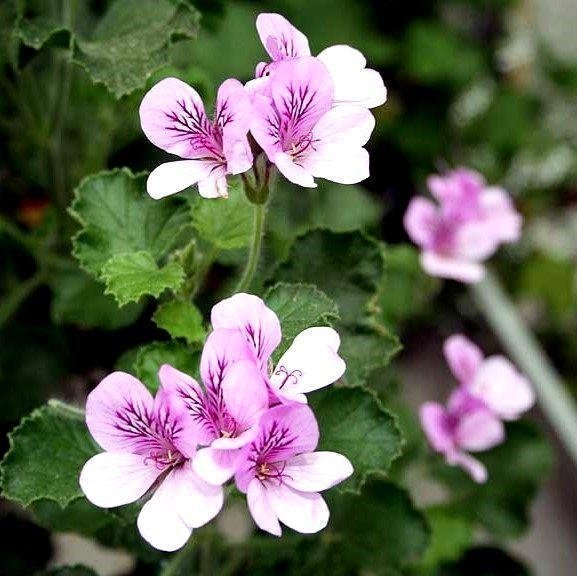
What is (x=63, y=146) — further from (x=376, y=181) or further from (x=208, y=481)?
(x=376, y=181)

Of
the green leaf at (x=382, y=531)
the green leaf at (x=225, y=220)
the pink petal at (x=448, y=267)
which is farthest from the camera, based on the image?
the pink petal at (x=448, y=267)

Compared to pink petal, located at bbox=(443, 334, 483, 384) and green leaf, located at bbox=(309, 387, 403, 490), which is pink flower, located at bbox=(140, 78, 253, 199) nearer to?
green leaf, located at bbox=(309, 387, 403, 490)

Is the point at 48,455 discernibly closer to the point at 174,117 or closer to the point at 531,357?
the point at 174,117

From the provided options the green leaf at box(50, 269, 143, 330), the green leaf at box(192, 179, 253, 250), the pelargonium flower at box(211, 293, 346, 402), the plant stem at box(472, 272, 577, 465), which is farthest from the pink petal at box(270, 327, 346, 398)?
the plant stem at box(472, 272, 577, 465)

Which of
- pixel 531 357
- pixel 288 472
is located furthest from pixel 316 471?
pixel 531 357

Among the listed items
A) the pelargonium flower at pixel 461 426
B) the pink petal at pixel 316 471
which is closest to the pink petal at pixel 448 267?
the pelargonium flower at pixel 461 426

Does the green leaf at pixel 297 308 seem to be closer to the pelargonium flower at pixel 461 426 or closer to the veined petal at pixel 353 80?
the veined petal at pixel 353 80

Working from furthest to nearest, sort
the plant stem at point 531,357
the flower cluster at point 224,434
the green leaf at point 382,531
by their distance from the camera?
the plant stem at point 531,357 → the green leaf at point 382,531 → the flower cluster at point 224,434

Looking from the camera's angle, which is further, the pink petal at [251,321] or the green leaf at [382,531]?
the green leaf at [382,531]

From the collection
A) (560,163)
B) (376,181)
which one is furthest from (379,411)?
(560,163)
